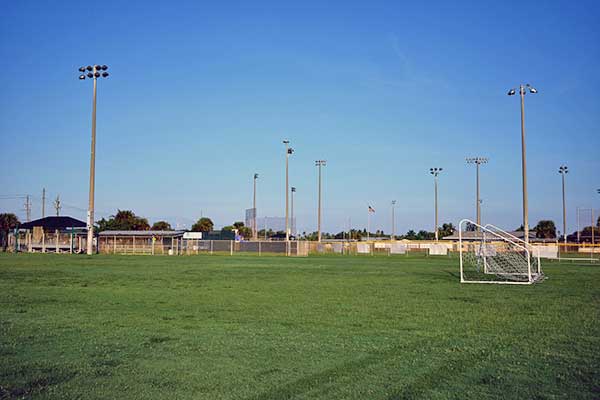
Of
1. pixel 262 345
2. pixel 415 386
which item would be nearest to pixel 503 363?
pixel 415 386

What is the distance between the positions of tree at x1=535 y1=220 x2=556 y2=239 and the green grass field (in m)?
118

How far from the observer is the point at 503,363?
262 inches

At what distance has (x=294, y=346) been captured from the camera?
7559 millimetres

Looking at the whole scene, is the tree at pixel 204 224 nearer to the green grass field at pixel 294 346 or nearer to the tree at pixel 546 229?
the tree at pixel 546 229

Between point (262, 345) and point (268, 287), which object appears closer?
point (262, 345)

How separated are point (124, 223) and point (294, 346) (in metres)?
96.0

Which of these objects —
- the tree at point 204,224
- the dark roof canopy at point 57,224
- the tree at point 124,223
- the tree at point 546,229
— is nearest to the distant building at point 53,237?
the dark roof canopy at point 57,224

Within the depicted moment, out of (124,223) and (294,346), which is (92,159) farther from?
(124,223)

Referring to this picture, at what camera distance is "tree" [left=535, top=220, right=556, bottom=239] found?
4818 inches

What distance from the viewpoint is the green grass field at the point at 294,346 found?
5477mm

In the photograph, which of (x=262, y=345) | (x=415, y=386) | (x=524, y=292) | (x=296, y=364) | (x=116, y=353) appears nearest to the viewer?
(x=415, y=386)

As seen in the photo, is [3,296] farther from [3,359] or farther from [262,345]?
[262,345]

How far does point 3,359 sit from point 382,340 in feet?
16.4

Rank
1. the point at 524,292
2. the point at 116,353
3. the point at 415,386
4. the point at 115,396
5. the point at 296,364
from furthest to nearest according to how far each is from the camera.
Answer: the point at 524,292 → the point at 116,353 → the point at 296,364 → the point at 415,386 → the point at 115,396
